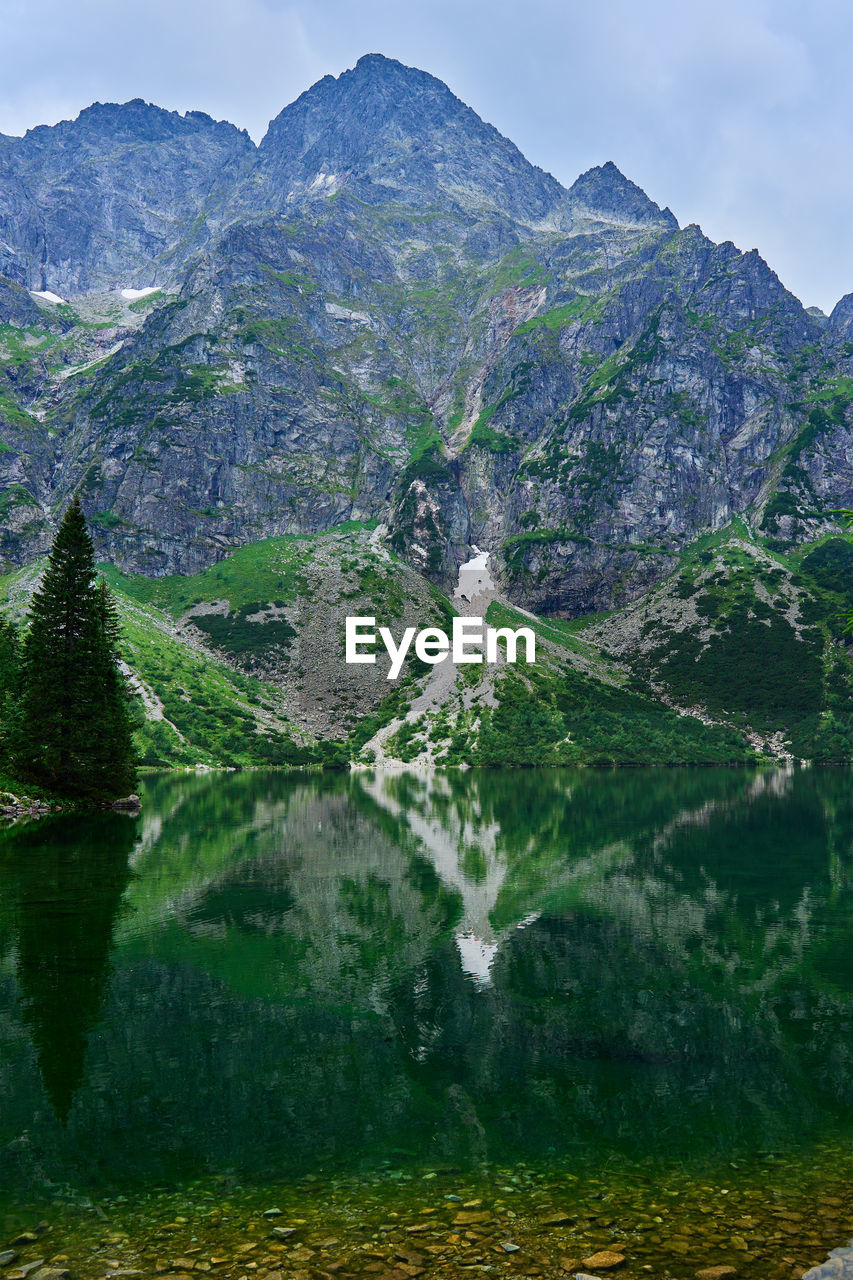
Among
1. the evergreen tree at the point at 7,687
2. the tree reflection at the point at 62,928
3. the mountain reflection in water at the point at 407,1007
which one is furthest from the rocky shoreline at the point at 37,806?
the mountain reflection in water at the point at 407,1007

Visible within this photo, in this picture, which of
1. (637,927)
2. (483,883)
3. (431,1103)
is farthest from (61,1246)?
(483,883)

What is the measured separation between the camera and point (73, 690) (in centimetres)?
7394

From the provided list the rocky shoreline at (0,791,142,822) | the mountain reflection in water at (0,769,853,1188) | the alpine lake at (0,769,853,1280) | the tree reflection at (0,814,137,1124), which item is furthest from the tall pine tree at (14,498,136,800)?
the alpine lake at (0,769,853,1280)

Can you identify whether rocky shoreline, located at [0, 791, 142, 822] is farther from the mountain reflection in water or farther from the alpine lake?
the alpine lake

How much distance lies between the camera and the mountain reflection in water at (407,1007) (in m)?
16.4

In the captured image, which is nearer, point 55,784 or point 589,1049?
point 589,1049

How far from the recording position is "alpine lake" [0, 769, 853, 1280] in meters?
12.3

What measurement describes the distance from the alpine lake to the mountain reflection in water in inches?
4.6

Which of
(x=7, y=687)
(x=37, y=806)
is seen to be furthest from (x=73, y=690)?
(x=37, y=806)

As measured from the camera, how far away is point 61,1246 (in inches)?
470

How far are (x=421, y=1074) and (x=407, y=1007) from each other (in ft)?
17.2

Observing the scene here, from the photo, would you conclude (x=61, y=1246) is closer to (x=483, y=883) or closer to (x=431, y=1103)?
(x=431, y=1103)

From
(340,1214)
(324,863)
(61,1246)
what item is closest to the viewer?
(61,1246)

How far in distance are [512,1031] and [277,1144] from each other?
8771mm
